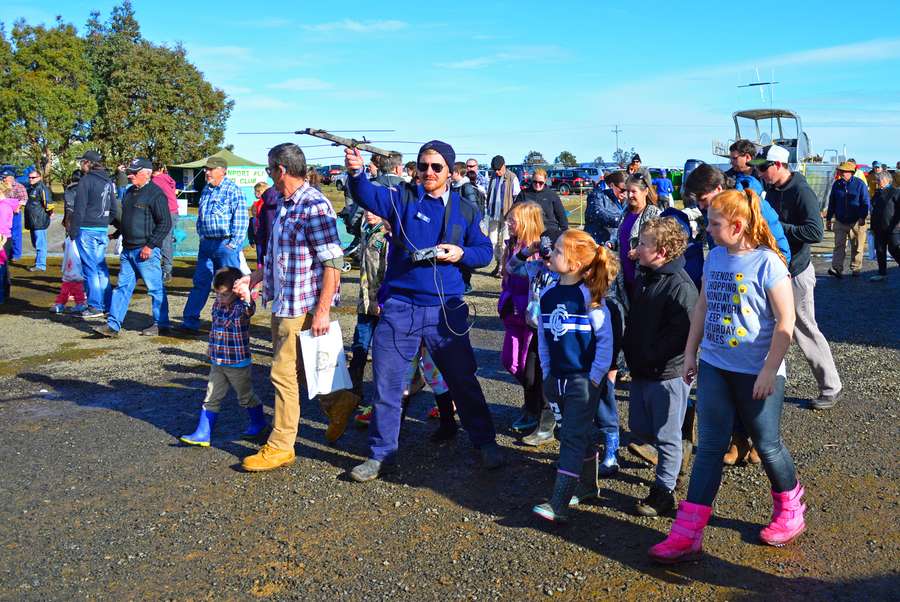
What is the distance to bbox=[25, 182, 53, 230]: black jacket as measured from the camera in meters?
15.2

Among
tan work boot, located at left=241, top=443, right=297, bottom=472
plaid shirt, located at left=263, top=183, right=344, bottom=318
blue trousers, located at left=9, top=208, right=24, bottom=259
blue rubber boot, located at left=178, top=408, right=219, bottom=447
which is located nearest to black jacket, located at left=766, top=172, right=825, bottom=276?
plaid shirt, located at left=263, top=183, right=344, bottom=318

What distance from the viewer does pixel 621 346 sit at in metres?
4.67

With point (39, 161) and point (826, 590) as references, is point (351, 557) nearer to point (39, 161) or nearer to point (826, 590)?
point (826, 590)

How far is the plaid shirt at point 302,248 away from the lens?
16.8 ft

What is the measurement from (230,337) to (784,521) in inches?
143

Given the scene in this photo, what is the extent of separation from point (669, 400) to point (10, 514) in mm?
3758

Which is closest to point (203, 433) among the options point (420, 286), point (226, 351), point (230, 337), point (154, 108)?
point (226, 351)

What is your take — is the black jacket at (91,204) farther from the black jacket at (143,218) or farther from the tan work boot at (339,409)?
the tan work boot at (339,409)

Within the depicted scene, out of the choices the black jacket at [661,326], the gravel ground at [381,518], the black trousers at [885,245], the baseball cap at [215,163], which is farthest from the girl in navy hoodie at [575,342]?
the black trousers at [885,245]

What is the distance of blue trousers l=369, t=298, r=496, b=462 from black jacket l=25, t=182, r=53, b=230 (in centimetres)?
1259

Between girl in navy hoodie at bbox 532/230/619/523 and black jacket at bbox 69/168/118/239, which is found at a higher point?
black jacket at bbox 69/168/118/239

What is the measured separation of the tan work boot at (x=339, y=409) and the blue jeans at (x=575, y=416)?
179 centimetres

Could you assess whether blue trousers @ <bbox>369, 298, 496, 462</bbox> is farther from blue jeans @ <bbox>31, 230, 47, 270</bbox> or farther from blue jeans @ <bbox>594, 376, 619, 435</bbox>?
blue jeans @ <bbox>31, 230, 47, 270</bbox>

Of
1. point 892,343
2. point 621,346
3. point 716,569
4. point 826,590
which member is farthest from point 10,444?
point 892,343
